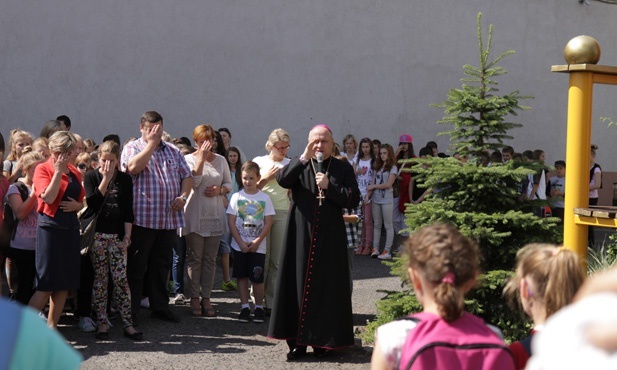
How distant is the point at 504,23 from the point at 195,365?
16.6m

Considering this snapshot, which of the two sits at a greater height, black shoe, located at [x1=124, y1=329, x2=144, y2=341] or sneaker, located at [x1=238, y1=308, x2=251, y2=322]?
sneaker, located at [x1=238, y1=308, x2=251, y2=322]

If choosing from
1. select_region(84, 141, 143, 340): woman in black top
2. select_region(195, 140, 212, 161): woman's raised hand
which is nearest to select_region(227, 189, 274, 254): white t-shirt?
select_region(195, 140, 212, 161): woman's raised hand

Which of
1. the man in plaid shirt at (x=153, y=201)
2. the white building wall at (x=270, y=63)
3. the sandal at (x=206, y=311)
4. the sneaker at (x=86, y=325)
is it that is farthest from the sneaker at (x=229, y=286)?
the white building wall at (x=270, y=63)

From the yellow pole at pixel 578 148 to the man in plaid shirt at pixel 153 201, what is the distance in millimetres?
3572

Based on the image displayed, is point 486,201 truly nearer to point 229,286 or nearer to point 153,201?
point 153,201

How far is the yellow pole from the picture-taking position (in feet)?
22.2

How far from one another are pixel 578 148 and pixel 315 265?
2.27 metres

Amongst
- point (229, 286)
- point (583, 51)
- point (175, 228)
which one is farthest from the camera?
point (229, 286)

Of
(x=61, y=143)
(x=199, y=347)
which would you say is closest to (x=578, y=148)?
(x=199, y=347)

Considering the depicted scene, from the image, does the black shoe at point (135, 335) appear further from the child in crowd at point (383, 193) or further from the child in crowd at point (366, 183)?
the child in crowd at point (366, 183)

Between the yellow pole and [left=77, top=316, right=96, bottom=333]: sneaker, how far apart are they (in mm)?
4279

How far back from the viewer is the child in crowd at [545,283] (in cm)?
301

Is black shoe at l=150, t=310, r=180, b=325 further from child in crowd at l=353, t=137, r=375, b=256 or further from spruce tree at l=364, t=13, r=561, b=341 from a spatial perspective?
child in crowd at l=353, t=137, r=375, b=256

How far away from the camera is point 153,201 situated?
27.2 feet
